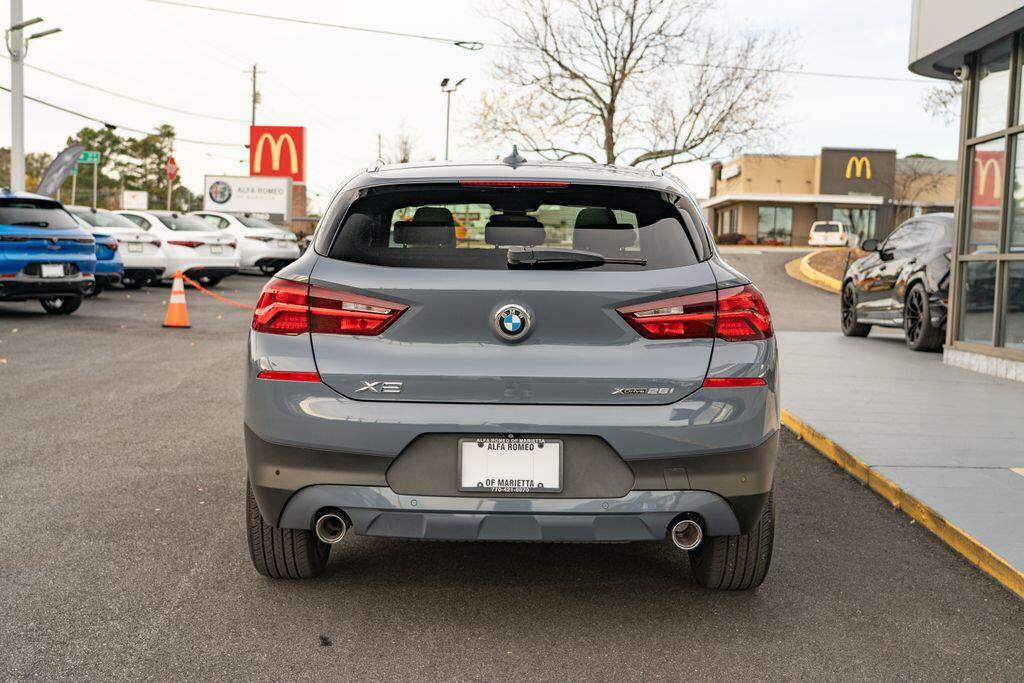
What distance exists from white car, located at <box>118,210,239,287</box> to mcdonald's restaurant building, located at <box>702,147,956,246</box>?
155 ft

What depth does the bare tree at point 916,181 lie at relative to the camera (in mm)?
66000

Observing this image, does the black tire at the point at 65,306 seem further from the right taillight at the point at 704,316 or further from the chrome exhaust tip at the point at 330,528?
the right taillight at the point at 704,316

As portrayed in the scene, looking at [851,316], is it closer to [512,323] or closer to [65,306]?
[65,306]

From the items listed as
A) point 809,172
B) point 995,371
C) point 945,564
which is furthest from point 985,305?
point 809,172

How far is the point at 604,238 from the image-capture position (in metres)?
3.81

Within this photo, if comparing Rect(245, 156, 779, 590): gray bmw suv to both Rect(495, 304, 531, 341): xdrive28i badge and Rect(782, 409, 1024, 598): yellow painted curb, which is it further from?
Rect(782, 409, 1024, 598): yellow painted curb

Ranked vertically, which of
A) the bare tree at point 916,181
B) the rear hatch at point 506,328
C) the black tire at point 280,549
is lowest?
the black tire at point 280,549

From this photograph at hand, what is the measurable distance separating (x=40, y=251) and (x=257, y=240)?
13.2 meters

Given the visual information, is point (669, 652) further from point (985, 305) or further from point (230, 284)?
point (230, 284)

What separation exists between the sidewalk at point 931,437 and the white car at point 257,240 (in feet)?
59.6

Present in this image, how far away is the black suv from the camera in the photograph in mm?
13109

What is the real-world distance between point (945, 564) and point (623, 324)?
219cm

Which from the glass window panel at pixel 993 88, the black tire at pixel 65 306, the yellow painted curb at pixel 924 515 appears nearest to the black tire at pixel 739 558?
the yellow painted curb at pixel 924 515

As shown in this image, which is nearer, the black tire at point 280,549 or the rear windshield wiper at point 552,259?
the rear windshield wiper at point 552,259
